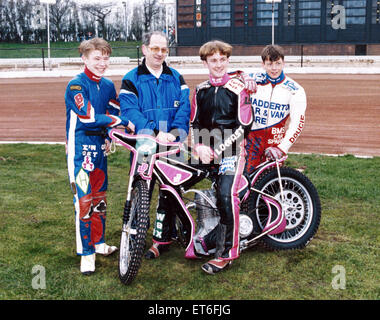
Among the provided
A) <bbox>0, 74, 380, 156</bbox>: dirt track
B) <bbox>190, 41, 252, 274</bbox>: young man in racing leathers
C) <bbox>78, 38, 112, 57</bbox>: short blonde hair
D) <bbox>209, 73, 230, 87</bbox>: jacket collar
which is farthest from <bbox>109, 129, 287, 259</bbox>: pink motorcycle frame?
<bbox>0, 74, 380, 156</bbox>: dirt track

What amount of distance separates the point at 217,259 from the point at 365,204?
271cm

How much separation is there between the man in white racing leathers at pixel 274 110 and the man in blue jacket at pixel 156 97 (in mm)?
957

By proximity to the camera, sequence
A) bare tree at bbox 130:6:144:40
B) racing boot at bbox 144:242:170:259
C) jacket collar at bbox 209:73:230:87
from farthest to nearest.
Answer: bare tree at bbox 130:6:144:40, racing boot at bbox 144:242:170:259, jacket collar at bbox 209:73:230:87

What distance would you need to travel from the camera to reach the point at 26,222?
5613mm

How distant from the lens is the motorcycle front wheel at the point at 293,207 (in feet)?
15.1

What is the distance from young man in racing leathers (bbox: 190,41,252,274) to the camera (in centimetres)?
410

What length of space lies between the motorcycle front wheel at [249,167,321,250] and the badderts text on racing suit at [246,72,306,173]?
11.9 inches

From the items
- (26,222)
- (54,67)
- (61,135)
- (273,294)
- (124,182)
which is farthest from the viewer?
(54,67)

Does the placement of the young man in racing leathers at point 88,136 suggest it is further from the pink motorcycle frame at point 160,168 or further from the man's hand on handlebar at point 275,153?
the man's hand on handlebar at point 275,153

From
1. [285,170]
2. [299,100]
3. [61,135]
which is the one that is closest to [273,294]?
[285,170]

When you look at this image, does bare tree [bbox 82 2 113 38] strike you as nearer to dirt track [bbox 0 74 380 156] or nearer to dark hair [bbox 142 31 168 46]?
dirt track [bbox 0 74 380 156]

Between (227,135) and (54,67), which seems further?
(54,67)

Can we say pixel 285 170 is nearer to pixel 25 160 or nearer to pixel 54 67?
pixel 25 160

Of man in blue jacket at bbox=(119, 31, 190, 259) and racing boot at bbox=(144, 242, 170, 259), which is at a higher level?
man in blue jacket at bbox=(119, 31, 190, 259)
